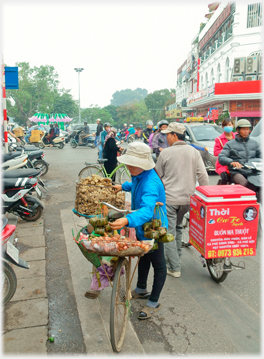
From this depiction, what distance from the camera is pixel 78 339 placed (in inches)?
116

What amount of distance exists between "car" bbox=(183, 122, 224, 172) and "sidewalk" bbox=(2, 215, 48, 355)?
753cm

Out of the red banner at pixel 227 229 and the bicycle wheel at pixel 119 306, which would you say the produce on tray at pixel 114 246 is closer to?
the bicycle wheel at pixel 119 306

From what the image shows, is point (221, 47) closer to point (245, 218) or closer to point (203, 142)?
point (203, 142)

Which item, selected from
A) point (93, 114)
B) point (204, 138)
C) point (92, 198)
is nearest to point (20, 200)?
point (92, 198)

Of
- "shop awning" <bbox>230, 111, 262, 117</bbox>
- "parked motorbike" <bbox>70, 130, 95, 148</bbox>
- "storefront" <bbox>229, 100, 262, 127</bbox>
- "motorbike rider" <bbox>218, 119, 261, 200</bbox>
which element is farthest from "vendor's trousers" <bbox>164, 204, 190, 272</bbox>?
"shop awning" <bbox>230, 111, 262, 117</bbox>

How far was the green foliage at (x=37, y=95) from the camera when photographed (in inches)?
2741

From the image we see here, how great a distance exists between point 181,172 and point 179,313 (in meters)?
1.56

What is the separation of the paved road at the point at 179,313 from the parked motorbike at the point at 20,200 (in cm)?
145

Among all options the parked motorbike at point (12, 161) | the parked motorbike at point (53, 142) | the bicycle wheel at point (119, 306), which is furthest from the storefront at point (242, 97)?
the bicycle wheel at point (119, 306)

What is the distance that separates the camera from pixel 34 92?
7188cm

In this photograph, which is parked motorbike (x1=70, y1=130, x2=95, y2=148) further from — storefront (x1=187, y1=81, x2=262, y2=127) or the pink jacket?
the pink jacket

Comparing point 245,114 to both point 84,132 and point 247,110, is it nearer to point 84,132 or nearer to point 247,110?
point 247,110

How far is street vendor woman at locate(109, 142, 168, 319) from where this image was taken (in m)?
2.84

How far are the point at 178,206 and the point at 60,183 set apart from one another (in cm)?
656
